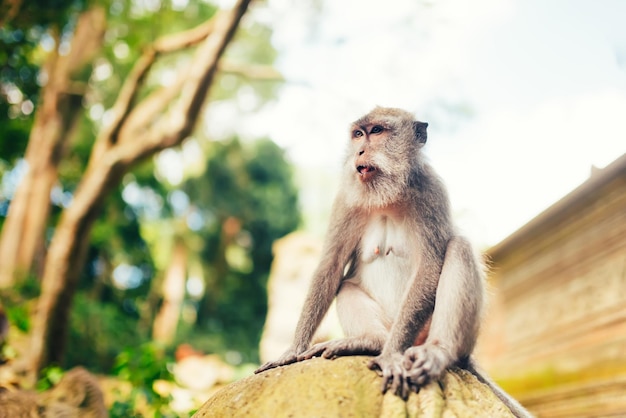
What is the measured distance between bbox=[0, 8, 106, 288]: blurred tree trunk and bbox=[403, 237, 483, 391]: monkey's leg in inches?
419

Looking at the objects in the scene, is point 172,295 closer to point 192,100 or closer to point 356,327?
point 192,100

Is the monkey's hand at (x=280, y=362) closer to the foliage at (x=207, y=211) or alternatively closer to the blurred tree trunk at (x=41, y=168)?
the blurred tree trunk at (x=41, y=168)

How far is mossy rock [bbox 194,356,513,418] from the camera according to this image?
2.63 meters

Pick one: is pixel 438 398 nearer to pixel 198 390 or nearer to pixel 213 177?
pixel 198 390

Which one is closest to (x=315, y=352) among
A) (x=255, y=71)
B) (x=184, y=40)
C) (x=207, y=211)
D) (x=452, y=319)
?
(x=452, y=319)

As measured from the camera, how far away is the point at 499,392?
3205mm

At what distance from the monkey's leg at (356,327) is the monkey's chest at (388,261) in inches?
3.2

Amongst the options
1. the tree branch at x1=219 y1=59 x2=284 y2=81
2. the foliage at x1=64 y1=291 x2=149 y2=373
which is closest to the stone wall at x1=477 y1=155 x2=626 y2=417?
the tree branch at x1=219 y1=59 x2=284 y2=81

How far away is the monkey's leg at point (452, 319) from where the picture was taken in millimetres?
2814

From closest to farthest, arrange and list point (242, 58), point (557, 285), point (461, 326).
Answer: point (461, 326), point (557, 285), point (242, 58)

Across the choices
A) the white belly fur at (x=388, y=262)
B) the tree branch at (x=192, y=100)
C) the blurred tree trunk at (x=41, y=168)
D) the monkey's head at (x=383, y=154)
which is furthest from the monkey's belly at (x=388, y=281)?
the blurred tree trunk at (x=41, y=168)

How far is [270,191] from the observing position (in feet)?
A: 67.7

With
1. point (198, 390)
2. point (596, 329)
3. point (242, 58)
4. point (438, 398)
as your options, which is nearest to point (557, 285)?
point (596, 329)

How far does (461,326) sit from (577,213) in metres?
3.96
